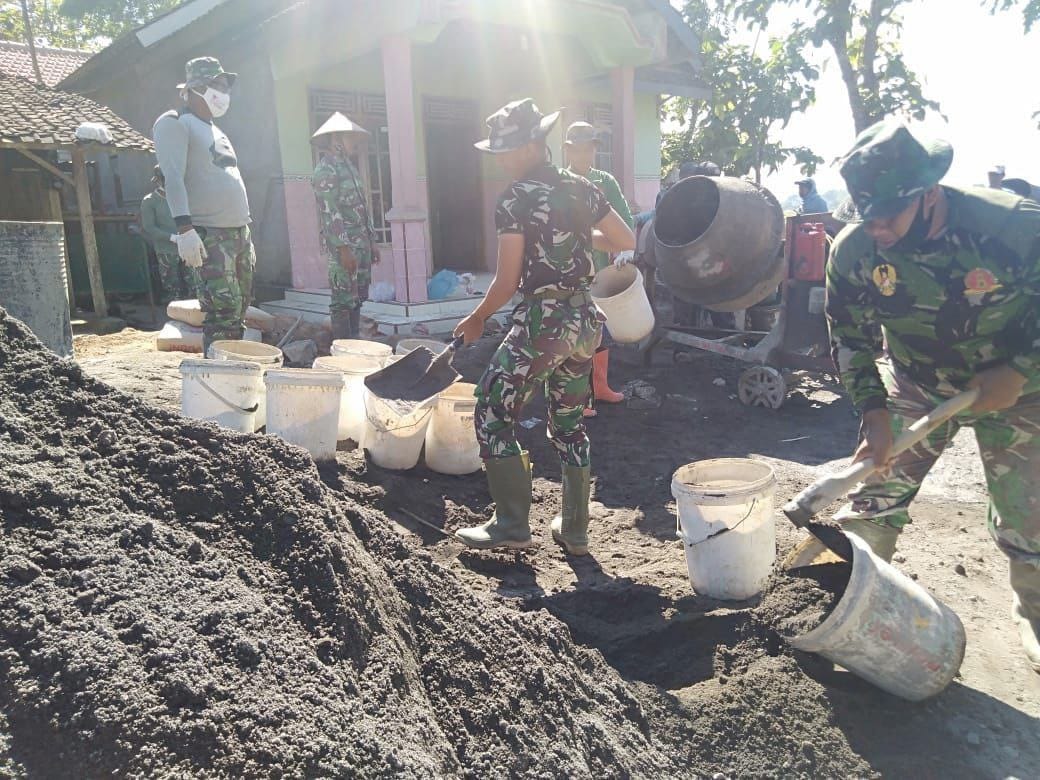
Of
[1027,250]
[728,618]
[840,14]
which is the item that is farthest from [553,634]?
[840,14]

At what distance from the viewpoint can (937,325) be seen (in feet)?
8.51

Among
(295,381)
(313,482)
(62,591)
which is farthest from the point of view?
(295,381)

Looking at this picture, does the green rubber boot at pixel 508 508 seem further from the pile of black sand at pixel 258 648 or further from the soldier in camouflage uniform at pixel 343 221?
the soldier in camouflage uniform at pixel 343 221

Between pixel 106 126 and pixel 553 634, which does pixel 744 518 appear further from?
pixel 106 126

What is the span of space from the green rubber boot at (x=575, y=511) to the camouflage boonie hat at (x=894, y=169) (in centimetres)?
169

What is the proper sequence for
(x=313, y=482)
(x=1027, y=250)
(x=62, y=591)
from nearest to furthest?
(x=62, y=591)
(x=1027, y=250)
(x=313, y=482)

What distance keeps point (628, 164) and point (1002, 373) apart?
854 cm

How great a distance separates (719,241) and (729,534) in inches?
127

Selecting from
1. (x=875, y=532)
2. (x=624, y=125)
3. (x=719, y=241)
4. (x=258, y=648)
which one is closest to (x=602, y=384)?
(x=719, y=241)

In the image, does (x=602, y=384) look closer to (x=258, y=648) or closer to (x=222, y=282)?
(x=222, y=282)

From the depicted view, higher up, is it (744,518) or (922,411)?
(922,411)

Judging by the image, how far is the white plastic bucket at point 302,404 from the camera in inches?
156

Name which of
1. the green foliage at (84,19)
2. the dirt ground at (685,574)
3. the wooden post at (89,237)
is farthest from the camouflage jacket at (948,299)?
the green foliage at (84,19)

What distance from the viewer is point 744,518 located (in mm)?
2883
